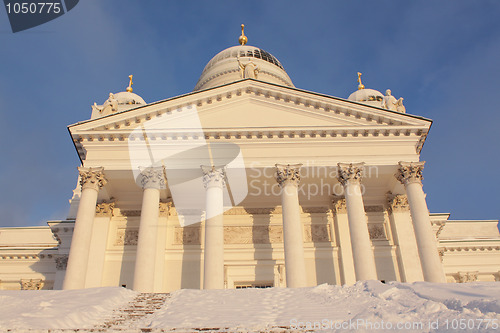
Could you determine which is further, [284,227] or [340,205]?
[340,205]

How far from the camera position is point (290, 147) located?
2030 cm

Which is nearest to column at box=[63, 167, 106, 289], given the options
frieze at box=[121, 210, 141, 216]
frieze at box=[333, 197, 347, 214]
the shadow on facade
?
→ frieze at box=[121, 210, 141, 216]

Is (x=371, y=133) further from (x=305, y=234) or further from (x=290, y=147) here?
(x=305, y=234)

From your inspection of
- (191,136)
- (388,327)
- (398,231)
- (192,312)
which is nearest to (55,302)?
(192,312)

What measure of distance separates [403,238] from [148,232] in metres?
13.1

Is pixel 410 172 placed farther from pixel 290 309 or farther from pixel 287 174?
pixel 290 309

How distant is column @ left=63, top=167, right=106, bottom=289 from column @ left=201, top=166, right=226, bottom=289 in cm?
515

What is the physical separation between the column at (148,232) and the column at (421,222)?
38.3 ft

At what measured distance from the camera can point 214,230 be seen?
18375 millimetres

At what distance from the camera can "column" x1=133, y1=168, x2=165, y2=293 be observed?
57.6 ft

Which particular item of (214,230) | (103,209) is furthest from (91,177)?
(214,230)

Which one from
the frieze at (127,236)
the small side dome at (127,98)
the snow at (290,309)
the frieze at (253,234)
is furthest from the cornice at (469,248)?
the small side dome at (127,98)

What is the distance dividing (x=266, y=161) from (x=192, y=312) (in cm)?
1117

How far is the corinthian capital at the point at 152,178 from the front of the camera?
1955cm
